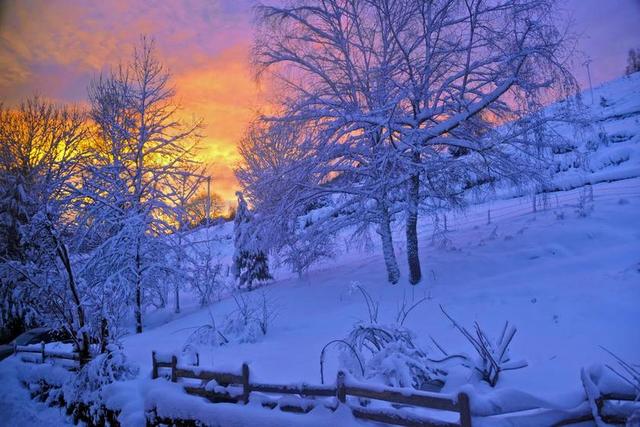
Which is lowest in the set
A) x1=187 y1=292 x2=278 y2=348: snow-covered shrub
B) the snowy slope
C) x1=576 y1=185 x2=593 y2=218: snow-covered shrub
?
x1=187 y1=292 x2=278 y2=348: snow-covered shrub

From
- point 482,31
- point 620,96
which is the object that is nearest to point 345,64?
point 482,31

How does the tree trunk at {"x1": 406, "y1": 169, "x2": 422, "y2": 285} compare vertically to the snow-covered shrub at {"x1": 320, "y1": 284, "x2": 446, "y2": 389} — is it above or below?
above

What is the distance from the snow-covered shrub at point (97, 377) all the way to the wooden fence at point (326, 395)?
3.44ft

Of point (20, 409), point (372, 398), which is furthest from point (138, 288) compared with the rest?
point (372, 398)

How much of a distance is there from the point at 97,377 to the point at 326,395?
201 inches

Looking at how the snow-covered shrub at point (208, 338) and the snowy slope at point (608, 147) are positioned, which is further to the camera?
the snowy slope at point (608, 147)

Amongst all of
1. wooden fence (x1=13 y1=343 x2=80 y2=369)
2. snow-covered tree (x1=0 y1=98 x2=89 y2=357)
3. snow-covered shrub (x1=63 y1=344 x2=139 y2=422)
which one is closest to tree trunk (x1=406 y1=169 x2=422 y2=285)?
snow-covered shrub (x1=63 y1=344 x2=139 y2=422)

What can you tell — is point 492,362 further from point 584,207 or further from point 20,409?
point 20,409

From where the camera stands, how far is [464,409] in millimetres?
3914

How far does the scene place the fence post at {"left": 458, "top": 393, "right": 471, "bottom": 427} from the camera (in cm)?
390

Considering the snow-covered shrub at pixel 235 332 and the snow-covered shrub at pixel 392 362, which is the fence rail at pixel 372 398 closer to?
the snow-covered shrub at pixel 392 362

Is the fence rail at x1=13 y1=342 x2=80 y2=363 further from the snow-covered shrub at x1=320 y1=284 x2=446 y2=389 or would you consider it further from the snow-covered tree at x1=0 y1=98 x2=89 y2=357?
the snow-covered shrub at x1=320 y1=284 x2=446 y2=389

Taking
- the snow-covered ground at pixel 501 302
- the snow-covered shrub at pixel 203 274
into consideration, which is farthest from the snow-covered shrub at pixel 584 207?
the snow-covered shrub at pixel 203 274

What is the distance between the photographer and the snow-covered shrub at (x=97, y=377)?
7488mm
